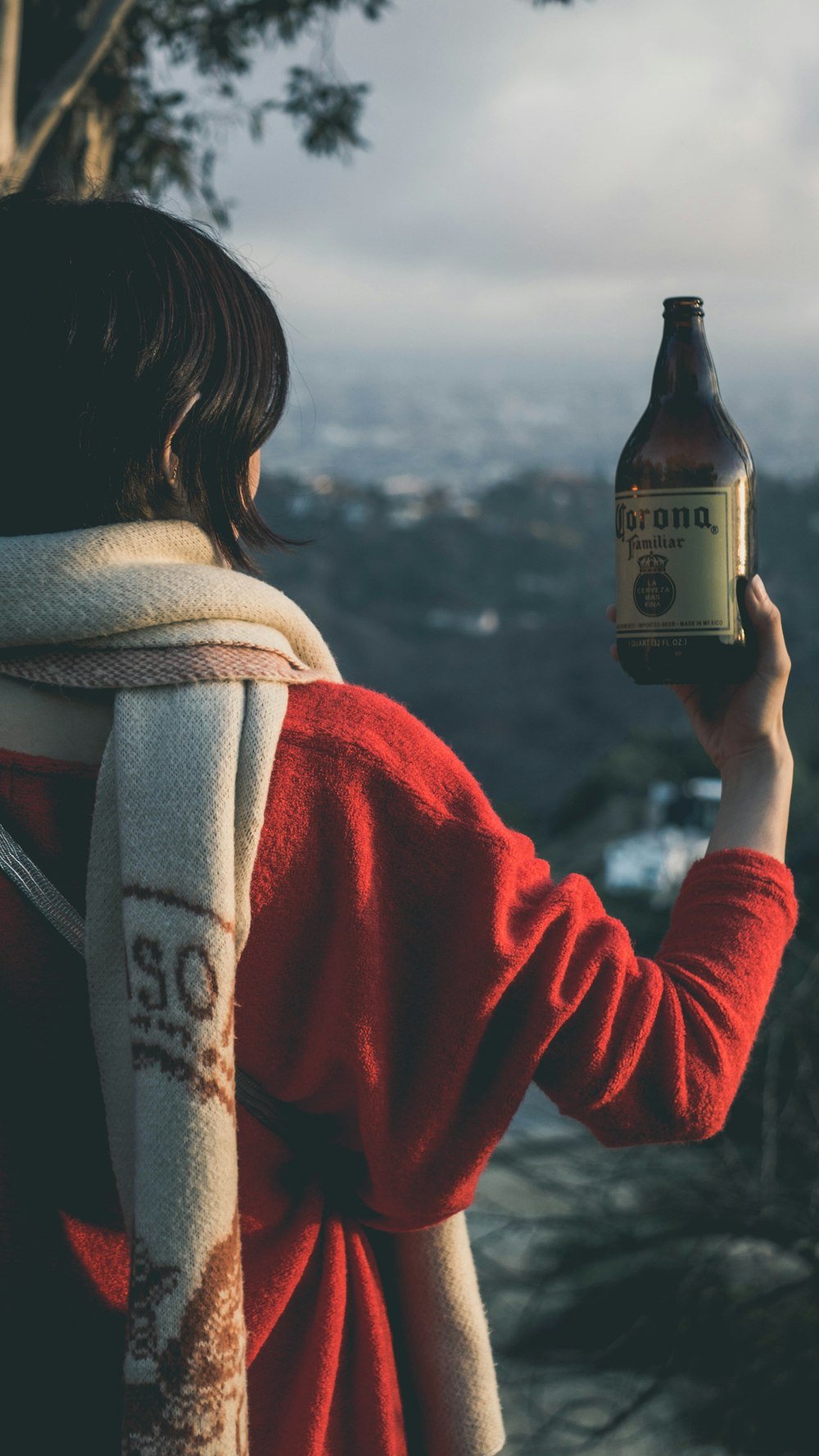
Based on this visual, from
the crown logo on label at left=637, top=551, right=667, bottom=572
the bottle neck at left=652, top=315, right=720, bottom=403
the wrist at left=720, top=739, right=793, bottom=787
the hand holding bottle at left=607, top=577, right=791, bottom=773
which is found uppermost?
the bottle neck at left=652, top=315, right=720, bottom=403

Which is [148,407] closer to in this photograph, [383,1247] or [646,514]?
[646,514]

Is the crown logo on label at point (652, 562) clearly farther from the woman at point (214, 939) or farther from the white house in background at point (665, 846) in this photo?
the white house in background at point (665, 846)

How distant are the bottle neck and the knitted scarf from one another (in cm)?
88

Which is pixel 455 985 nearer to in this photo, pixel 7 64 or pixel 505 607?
pixel 7 64

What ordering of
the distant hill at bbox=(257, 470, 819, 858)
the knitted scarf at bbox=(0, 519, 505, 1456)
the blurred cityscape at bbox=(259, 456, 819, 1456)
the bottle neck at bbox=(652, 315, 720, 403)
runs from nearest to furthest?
the knitted scarf at bbox=(0, 519, 505, 1456) < the bottle neck at bbox=(652, 315, 720, 403) < the blurred cityscape at bbox=(259, 456, 819, 1456) < the distant hill at bbox=(257, 470, 819, 858)

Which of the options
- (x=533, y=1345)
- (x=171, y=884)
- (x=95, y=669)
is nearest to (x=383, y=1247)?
(x=171, y=884)

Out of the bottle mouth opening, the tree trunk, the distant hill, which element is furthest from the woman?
the distant hill

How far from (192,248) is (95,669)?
1.36 feet

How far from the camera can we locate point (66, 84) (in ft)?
12.7

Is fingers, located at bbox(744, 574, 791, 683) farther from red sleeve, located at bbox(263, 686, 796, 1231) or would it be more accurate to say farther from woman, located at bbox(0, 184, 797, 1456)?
red sleeve, located at bbox(263, 686, 796, 1231)

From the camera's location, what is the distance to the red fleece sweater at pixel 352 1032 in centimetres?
106

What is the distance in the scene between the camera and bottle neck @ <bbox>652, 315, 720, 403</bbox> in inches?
66.6

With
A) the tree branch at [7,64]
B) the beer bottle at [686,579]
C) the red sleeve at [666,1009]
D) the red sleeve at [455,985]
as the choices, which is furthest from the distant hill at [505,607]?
the red sleeve at [455,985]

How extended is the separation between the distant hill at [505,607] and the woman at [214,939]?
14.7 meters
